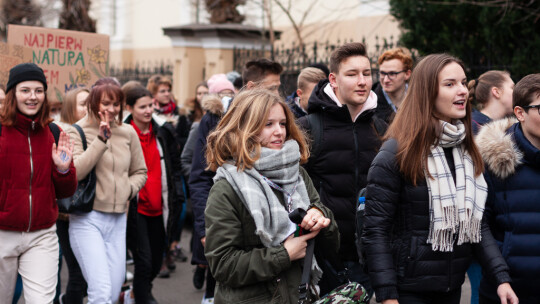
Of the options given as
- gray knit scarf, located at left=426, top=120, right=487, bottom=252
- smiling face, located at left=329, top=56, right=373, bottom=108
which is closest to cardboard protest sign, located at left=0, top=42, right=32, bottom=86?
smiling face, located at left=329, top=56, right=373, bottom=108

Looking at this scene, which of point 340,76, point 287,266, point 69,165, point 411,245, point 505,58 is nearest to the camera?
point 287,266

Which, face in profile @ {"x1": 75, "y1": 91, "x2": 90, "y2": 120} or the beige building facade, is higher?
the beige building facade

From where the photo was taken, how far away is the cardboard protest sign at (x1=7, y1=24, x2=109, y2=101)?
738 centimetres

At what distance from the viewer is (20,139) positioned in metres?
4.71

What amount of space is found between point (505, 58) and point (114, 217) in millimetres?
5754

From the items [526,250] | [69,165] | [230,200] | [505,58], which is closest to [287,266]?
[230,200]

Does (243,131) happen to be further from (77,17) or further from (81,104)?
(77,17)

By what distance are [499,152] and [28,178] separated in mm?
3126

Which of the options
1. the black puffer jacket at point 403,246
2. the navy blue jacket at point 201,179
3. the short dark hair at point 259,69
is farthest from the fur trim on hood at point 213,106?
the black puffer jacket at point 403,246

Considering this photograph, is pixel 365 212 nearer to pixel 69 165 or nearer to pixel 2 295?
pixel 69 165

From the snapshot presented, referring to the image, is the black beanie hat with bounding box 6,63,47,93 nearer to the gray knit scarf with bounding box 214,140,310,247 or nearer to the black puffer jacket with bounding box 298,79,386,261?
the black puffer jacket with bounding box 298,79,386,261

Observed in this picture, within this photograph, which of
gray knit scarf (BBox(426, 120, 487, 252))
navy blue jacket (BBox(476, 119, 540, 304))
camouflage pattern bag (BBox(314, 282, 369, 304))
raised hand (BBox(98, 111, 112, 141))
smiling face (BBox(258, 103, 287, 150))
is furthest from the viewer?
raised hand (BBox(98, 111, 112, 141))

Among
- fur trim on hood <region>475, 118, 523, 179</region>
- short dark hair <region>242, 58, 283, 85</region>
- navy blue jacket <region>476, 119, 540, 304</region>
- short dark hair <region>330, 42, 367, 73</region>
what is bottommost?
navy blue jacket <region>476, 119, 540, 304</region>

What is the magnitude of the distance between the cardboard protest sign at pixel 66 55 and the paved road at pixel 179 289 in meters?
2.29
